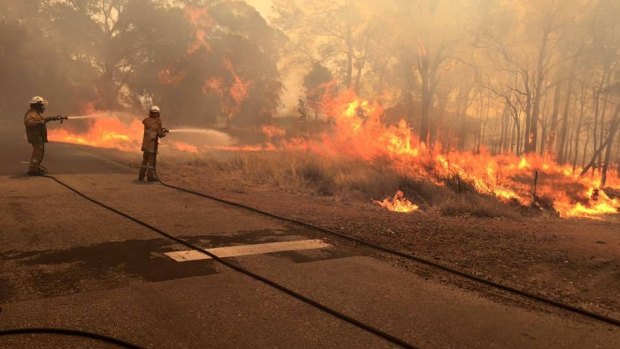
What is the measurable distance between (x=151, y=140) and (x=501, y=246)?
8671 mm

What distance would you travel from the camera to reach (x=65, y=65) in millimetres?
38344

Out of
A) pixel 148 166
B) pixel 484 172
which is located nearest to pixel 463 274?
pixel 148 166

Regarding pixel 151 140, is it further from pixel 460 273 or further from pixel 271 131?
pixel 271 131

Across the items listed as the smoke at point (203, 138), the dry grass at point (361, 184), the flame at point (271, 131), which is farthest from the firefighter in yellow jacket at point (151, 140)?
the flame at point (271, 131)

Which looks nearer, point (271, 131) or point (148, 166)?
point (148, 166)

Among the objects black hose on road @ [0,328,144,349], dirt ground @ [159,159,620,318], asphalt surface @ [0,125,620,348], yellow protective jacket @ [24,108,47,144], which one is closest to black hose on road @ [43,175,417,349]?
asphalt surface @ [0,125,620,348]

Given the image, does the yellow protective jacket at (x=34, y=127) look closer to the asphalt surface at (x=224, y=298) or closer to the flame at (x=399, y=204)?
the asphalt surface at (x=224, y=298)

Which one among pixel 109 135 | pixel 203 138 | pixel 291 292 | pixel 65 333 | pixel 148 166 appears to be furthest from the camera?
pixel 203 138

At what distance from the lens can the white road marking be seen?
577 cm

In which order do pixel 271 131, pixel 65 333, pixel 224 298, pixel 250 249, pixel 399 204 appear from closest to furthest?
1. pixel 65 333
2. pixel 224 298
3. pixel 250 249
4. pixel 399 204
5. pixel 271 131

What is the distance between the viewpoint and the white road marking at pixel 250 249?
577 centimetres

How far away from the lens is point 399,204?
41.3 ft

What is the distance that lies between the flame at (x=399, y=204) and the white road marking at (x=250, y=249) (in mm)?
5805

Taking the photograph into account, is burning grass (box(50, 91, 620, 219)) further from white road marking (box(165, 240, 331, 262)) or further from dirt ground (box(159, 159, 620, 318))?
white road marking (box(165, 240, 331, 262))
